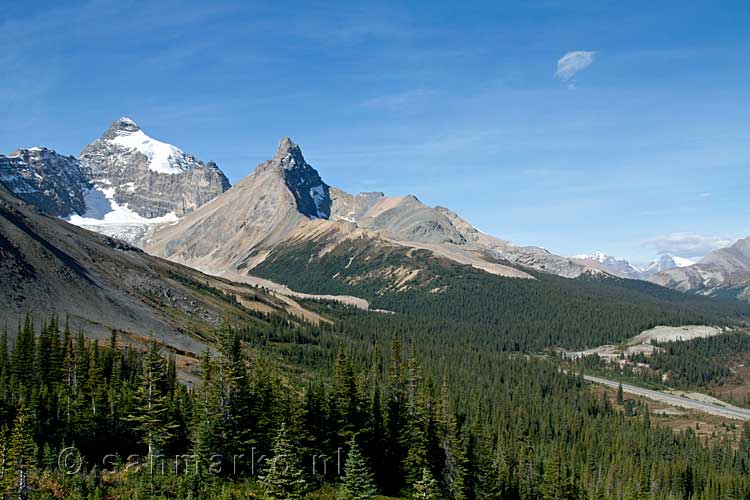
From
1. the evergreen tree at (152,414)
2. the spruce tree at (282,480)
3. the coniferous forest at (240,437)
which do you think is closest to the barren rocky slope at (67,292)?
the coniferous forest at (240,437)

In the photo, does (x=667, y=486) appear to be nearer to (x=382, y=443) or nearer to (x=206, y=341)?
(x=382, y=443)

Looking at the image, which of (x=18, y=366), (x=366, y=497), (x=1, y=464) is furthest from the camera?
(x=18, y=366)

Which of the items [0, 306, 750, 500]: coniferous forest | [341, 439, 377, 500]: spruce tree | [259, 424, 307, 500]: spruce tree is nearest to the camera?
[259, 424, 307, 500]: spruce tree

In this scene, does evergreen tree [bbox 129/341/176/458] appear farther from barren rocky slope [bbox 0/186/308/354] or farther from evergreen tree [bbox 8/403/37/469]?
barren rocky slope [bbox 0/186/308/354]

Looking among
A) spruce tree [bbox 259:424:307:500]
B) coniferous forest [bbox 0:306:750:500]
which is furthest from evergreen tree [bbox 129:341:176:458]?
spruce tree [bbox 259:424:307:500]

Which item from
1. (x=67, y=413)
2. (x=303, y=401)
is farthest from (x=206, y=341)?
(x=303, y=401)

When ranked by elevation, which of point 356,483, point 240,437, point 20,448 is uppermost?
point 20,448

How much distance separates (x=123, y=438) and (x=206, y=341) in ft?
363

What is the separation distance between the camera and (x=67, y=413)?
2997 inches

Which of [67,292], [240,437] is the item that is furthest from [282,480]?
[67,292]

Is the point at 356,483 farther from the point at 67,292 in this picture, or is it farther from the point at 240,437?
the point at 67,292

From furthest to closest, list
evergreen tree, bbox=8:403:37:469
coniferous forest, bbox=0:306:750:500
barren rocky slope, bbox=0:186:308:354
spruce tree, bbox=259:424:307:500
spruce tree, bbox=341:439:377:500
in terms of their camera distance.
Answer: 1. barren rocky slope, bbox=0:186:308:354
2. coniferous forest, bbox=0:306:750:500
3. spruce tree, bbox=341:439:377:500
4. evergreen tree, bbox=8:403:37:469
5. spruce tree, bbox=259:424:307:500

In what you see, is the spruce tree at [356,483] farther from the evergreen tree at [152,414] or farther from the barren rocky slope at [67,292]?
the barren rocky slope at [67,292]

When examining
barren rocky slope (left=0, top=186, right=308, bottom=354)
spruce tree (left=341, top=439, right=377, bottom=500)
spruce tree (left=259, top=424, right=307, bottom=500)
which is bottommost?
spruce tree (left=341, top=439, right=377, bottom=500)
